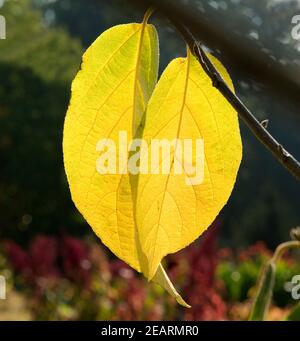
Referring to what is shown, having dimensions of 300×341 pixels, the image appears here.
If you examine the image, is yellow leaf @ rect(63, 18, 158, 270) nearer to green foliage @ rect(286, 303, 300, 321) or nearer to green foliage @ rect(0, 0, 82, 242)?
green foliage @ rect(286, 303, 300, 321)

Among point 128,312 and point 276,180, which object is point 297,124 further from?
point 276,180

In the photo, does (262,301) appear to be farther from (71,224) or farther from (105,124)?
(71,224)

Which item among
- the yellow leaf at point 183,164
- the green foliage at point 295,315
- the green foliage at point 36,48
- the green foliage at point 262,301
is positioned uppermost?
the yellow leaf at point 183,164

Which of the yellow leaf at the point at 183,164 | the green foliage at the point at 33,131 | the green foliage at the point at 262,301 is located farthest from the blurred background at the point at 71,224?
the yellow leaf at the point at 183,164

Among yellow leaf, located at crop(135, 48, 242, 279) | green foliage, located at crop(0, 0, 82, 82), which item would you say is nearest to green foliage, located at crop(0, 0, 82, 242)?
green foliage, located at crop(0, 0, 82, 82)

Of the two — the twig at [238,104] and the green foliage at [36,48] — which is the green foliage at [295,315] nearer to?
the twig at [238,104]

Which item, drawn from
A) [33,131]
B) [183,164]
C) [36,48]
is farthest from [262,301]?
[36,48]

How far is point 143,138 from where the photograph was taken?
0.99 feet

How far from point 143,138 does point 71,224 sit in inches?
284

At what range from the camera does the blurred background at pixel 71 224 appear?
12.2 feet

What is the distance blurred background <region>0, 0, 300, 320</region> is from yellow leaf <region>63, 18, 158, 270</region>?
2.40m

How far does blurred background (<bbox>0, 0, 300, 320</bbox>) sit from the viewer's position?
3.72m

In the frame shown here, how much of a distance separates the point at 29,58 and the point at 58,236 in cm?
239

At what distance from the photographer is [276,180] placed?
361 inches
